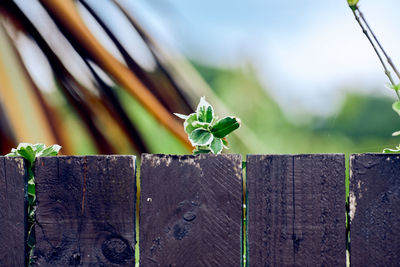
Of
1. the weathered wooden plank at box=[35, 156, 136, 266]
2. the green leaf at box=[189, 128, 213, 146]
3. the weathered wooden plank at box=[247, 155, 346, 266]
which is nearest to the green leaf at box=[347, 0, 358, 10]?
the weathered wooden plank at box=[247, 155, 346, 266]

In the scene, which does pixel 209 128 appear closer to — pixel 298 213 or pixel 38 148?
pixel 298 213

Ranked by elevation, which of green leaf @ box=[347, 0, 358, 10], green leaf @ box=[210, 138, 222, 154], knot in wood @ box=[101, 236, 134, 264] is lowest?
knot in wood @ box=[101, 236, 134, 264]

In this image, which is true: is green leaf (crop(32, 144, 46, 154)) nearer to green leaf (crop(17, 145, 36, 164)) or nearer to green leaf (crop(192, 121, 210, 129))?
green leaf (crop(17, 145, 36, 164))

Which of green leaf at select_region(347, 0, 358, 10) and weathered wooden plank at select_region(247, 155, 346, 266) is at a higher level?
green leaf at select_region(347, 0, 358, 10)

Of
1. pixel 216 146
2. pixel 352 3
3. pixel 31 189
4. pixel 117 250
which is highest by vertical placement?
pixel 352 3

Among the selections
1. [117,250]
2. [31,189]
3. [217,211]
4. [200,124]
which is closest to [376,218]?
[217,211]

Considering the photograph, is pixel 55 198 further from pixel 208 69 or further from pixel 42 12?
pixel 208 69

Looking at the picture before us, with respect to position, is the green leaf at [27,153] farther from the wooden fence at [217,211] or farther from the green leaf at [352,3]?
the green leaf at [352,3]
